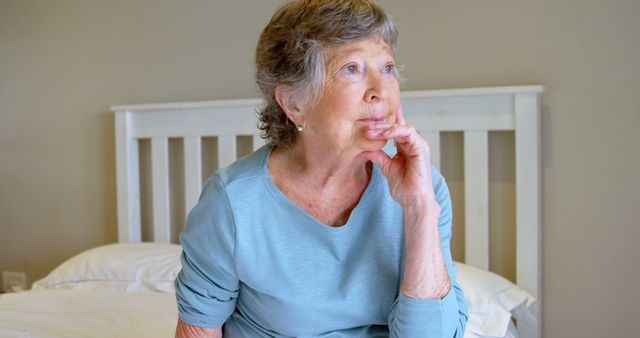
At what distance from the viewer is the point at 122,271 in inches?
73.7

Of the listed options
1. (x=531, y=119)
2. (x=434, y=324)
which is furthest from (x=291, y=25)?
(x=531, y=119)

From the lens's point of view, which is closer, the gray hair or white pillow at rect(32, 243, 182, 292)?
the gray hair

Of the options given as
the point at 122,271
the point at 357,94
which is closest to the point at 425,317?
the point at 357,94

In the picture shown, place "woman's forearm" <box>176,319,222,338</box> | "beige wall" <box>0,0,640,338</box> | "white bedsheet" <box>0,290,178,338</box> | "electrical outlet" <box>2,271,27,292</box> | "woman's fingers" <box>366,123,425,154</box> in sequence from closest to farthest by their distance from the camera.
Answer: "woman's fingers" <box>366,123,425,154</box>
"woman's forearm" <box>176,319,222,338</box>
"white bedsheet" <box>0,290,178,338</box>
"beige wall" <box>0,0,640,338</box>
"electrical outlet" <box>2,271,27,292</box>

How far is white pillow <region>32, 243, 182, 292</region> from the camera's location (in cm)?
182

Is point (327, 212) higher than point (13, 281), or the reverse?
point (327, 212)

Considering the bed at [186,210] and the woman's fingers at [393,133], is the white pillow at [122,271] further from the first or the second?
the woman's fingers at [393,133]

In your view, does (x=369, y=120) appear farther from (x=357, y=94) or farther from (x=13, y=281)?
(x=13, y=281)

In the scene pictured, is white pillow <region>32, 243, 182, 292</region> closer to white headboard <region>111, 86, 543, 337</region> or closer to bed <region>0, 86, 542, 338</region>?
bed <region>0, 86, 542, 338</region>

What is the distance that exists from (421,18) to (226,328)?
3.81 feet

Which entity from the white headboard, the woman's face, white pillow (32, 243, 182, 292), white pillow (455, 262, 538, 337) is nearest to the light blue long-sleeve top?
the woman's face

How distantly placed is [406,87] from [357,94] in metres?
0.98

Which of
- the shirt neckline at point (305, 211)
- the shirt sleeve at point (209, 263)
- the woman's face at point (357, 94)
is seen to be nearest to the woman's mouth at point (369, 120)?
the woman's face at point (357, 94)

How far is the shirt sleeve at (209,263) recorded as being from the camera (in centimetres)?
100
